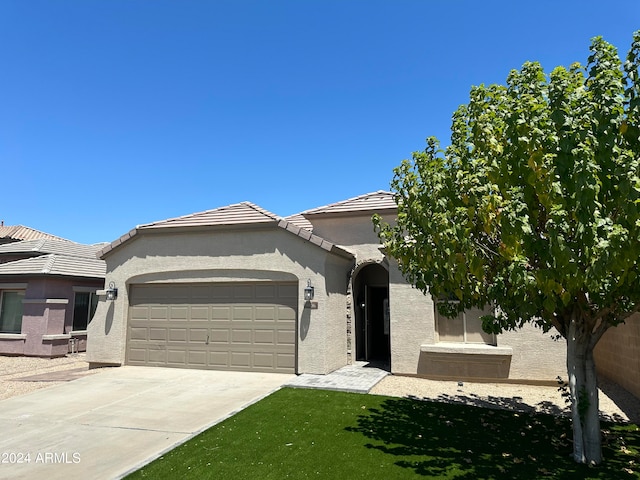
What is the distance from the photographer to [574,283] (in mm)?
4668

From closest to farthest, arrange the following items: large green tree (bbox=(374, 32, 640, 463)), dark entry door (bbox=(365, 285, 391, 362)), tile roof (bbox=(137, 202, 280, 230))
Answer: large green tree (bbox=(374, 32, 640, 463))
tile roof (bbox=(137, 202, 280, 230))
dark entry door (bbox=(365, 285, 391, 362))

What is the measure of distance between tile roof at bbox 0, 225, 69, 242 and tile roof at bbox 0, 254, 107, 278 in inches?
403

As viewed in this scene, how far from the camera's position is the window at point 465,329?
38.4 ft

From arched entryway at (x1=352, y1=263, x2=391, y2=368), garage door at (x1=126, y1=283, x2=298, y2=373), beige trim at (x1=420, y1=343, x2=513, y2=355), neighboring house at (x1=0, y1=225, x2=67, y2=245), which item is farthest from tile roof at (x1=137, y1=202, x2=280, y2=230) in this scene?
neighboring house at (x1=0, y1=225, x2=67, y2=245)

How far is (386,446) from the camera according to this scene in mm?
6664

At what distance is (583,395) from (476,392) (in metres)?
4.82

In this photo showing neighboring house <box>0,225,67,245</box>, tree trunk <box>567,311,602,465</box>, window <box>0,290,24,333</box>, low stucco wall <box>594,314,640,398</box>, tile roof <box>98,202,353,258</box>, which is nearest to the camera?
tree trunk <box>567,311,602,465</box>

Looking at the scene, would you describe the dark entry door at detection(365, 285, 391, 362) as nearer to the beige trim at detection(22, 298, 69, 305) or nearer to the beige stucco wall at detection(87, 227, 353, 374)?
the beige stucco wall at detection(87, 227, 353, 374)

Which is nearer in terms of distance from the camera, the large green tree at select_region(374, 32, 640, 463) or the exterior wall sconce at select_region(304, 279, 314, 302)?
the large green tree at select_region(374, 32, 640, 463)

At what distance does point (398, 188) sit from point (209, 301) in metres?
8.23

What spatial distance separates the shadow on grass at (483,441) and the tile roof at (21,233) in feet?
89.1

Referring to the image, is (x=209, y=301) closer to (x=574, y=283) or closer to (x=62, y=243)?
(x=574, y=283)

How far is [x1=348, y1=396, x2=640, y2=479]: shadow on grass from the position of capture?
225 inches

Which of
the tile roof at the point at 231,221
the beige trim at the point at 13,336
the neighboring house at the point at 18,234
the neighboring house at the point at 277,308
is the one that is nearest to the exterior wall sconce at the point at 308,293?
the neighboring house at the point at 277,308
